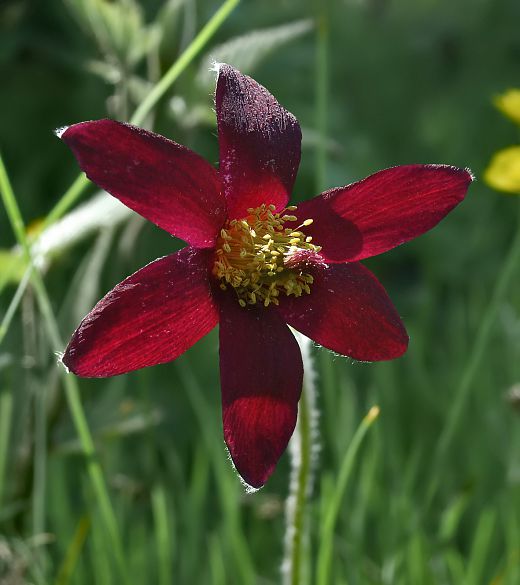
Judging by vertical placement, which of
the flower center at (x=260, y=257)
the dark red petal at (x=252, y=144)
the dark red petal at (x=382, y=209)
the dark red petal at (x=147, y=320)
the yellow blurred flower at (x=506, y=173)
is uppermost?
the yellow blurred flower at (x=506, y=173)

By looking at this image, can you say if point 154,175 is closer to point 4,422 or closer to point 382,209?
point 382,209

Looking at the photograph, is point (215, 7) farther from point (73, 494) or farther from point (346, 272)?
point (346, 272)

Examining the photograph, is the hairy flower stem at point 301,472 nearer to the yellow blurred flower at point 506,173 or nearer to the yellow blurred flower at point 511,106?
the yellow blurred flower at point 506,173

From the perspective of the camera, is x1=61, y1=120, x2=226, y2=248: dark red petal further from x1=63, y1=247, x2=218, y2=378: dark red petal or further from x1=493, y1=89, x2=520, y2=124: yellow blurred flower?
x1=493, y1=89, x2=520, y2=124: yellow blurred flower

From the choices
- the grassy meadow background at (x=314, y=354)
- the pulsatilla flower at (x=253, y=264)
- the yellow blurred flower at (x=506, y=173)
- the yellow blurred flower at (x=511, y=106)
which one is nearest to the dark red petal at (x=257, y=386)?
the pulsatilla flower at (x=253, y=264)

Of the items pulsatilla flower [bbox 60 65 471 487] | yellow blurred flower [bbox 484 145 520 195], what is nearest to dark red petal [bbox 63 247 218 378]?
pulsatilla flower [bbox 60 65 471 487]

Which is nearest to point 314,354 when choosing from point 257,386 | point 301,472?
point 301,472
